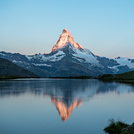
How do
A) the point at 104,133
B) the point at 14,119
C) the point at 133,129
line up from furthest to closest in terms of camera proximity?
the point at 14,119 → the point at 104,133 → the point at 133,129

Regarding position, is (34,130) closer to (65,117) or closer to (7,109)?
(65,117)

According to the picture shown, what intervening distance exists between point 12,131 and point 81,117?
40.4ft

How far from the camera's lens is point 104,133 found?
2356 cm

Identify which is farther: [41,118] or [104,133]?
[41,118]

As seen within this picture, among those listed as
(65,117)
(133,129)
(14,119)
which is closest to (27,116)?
(14,119)

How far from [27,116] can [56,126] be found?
839 centimetres

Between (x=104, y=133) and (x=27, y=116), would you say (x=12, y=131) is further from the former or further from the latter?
(x=104, y=133)

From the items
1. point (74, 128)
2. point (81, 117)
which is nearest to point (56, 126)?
point (74, 128)

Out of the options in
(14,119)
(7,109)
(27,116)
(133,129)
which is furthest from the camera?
(7,109)

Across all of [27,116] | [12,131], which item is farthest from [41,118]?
[12,131]

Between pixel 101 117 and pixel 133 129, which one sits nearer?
pixel 133 129

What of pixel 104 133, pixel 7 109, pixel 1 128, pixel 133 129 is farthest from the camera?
pixel 7 109

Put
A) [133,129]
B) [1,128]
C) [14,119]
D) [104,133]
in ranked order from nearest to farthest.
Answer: [133,129] < [104,133] < [1,128] < [14,119]

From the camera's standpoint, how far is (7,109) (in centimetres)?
3881
